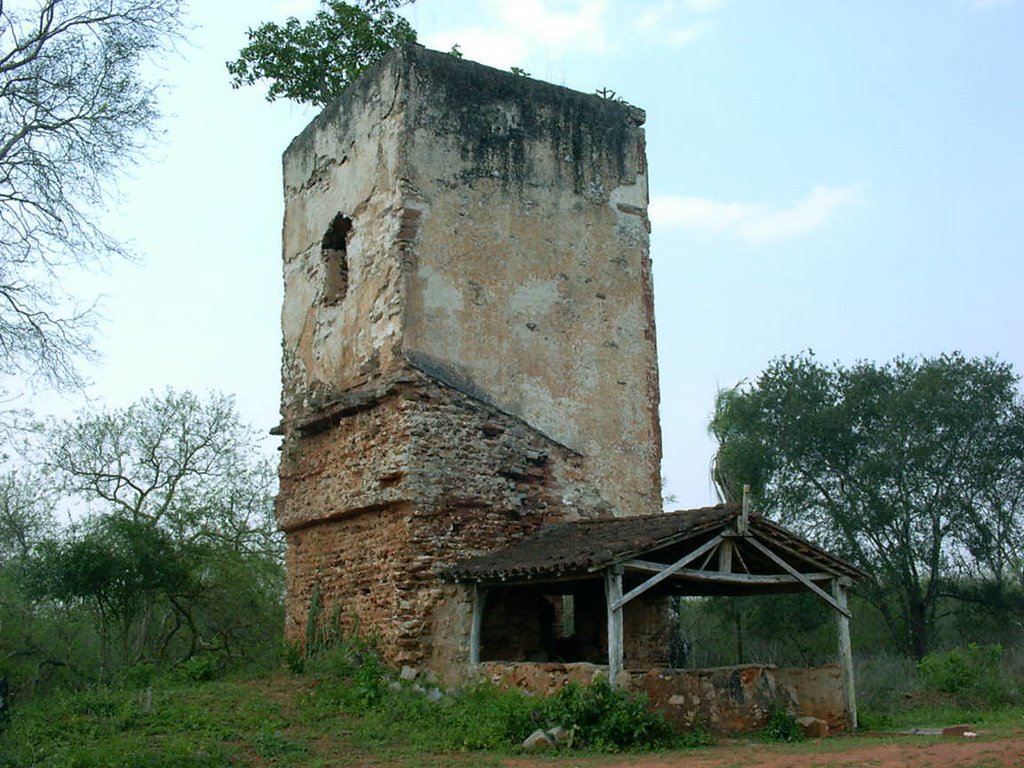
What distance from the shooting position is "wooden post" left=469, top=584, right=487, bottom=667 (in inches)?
500

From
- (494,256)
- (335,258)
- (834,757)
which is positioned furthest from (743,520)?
(335,258)

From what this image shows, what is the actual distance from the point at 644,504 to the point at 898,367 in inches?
615

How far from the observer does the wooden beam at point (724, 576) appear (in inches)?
452

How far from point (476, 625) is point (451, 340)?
3.56m

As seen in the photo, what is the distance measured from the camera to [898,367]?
28.2 meters

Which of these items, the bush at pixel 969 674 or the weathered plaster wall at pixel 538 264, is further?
the bush at pixel 969 674

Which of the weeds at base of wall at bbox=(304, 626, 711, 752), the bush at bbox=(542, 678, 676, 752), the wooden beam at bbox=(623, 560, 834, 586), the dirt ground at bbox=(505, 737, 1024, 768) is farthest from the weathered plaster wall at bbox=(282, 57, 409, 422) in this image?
the dirt ground at bbox=(505, 737, 1024, 768)

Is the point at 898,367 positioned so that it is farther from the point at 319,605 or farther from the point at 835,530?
the point at 319,605

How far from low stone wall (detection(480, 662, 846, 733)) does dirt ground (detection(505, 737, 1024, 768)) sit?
1.87ft

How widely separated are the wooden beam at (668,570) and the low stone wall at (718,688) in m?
0.75

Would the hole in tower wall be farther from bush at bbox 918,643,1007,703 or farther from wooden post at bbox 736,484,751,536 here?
bush at bbox 918,643,1007,703

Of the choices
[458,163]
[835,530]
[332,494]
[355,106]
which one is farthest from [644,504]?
[835,530]

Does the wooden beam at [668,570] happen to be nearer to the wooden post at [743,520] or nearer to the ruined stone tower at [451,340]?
the wooden post at [743,520]

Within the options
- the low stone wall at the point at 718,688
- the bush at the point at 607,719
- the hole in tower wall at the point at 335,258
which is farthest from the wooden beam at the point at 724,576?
the hole in tower wall at the point at 335,258
